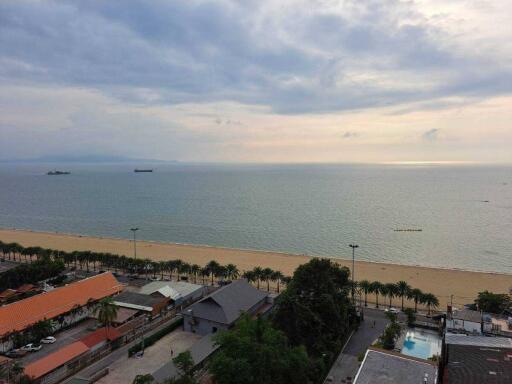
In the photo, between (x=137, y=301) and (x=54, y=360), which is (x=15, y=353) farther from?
(x=137, y=301)

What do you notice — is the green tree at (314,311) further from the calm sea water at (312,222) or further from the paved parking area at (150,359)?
the calm sea water at (312,222)

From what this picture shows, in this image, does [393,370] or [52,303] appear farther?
[52,303]

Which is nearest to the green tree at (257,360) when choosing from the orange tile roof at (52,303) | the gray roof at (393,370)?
the gray roof at (393,370)

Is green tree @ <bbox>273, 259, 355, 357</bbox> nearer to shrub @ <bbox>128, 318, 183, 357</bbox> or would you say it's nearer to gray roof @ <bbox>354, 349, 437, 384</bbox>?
gray roof @ <bbox>354, 349, 437, 384</bbox>

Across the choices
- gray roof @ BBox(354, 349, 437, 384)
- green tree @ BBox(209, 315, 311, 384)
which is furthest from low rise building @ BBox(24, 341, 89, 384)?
gray roof @ BBox(354, 349, 437, 384)

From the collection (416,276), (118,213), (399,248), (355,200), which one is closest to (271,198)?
(355,200)

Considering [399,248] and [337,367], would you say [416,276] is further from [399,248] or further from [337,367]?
[337,367]

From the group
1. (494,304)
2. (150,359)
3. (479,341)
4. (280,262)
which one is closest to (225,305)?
(150,359)
